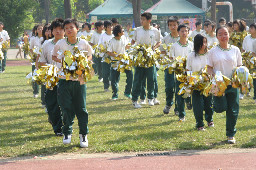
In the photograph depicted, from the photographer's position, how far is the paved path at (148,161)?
21.7 feet

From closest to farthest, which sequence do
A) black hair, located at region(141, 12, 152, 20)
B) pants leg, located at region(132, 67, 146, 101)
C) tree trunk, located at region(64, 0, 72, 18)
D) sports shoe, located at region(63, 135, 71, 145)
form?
sports shoe, located at region(63, 135, 71, 145) < black hair, located at region(141, 12, 152, 20) < pants leg, located at region(132, 67, 146, 101) < tree trunk, located at region(64, 0, 72, 18)

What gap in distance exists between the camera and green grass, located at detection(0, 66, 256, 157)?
7.76 m

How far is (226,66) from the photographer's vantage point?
7723 mm

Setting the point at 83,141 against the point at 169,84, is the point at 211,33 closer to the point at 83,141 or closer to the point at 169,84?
the point at 169,84

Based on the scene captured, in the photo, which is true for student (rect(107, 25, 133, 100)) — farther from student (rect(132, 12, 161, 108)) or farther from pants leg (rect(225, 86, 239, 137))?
pants leg (rect(225, 86, 239, 137))

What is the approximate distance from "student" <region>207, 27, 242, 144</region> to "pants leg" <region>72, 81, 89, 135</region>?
2.05 m

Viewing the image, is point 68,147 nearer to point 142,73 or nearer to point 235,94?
point 235,94

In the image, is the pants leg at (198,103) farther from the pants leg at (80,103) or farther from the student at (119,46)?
the student at (119,46)

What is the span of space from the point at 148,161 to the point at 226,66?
2.04m

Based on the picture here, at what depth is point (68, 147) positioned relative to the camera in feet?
25.8

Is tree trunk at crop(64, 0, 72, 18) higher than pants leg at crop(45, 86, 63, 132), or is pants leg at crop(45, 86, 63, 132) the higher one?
tree trunk at crop(64, 0, 72, 18)

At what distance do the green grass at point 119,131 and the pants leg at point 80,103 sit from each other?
1.24 feet

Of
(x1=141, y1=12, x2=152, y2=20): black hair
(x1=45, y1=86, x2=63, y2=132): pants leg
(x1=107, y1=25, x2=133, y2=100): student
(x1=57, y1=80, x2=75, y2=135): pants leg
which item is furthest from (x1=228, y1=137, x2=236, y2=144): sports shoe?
(x1=107, y1=25, x2=133, y2=100): student

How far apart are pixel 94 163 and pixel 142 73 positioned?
5.20 m
